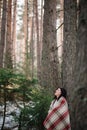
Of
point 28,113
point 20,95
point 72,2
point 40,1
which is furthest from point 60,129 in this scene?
point 40,1

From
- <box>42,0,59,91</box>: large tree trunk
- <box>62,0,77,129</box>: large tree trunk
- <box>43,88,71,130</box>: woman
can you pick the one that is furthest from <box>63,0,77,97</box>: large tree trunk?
<box>43,88,71,130</box>: woman

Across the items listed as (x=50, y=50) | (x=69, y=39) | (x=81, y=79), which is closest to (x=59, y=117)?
(x=81, y=79)

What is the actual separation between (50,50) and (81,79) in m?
Result: 8.27

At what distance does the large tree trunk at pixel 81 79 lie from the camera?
443cm

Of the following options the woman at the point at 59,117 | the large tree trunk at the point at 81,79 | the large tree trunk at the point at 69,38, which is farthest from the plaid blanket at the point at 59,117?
the large tree trunk at the point at 69,38

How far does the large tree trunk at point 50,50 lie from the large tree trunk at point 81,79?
7.64 metres

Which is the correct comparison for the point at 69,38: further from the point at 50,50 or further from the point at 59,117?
the point at 59,117

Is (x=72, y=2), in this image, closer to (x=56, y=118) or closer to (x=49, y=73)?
(x=49, y=73)

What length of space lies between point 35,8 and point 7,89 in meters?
20.8

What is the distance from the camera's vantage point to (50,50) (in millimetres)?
12727

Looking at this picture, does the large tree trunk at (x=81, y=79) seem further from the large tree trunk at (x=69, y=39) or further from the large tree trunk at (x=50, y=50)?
the large tree trunk at (x=50, y=50)

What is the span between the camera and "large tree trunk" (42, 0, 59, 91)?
491 inches

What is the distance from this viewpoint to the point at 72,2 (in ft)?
34.1

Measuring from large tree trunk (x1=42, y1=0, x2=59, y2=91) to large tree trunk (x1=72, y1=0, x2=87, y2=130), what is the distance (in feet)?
25.1
